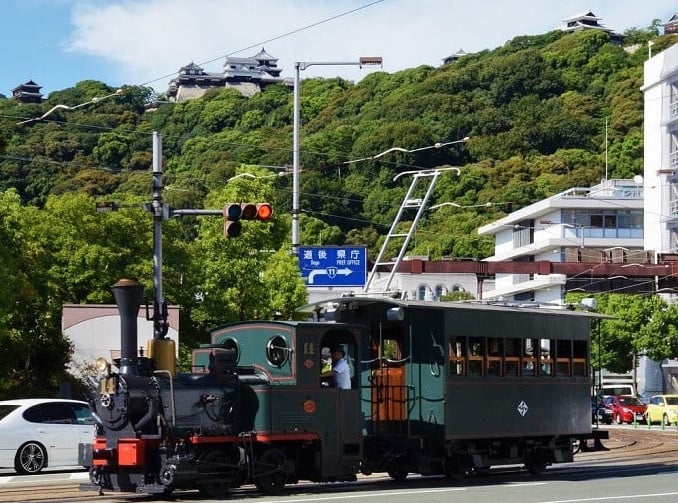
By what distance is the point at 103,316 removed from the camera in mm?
37844

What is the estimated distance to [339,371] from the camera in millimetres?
21266

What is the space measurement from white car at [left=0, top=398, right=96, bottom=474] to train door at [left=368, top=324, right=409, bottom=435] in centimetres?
625

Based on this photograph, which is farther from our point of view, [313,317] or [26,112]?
[26,112]

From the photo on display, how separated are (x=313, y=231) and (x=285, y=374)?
A: 3234 inches

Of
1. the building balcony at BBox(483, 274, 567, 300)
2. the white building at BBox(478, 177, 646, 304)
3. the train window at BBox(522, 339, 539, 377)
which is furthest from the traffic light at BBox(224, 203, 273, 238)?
the white building at BBox(478, 177, 646, 304)

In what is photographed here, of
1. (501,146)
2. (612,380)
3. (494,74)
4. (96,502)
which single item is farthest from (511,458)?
(494,74)

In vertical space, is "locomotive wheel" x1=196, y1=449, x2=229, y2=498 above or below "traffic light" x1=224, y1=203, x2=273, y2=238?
below

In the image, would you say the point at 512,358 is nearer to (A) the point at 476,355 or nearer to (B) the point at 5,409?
(A) the point at 476,355

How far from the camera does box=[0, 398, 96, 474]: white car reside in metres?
25.8

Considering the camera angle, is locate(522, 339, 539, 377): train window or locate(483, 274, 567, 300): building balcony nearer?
locate(522, 339, 539, 377): train window

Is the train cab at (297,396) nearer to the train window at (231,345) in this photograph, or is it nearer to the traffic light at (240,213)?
the train window at (231,345)

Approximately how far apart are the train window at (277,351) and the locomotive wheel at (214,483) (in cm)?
170

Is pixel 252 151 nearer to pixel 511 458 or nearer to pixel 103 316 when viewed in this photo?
pixel 103 316

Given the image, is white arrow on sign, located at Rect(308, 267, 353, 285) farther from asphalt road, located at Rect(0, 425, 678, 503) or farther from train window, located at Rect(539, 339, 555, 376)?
train window, located at Rect(539, 339, 555, 376)
